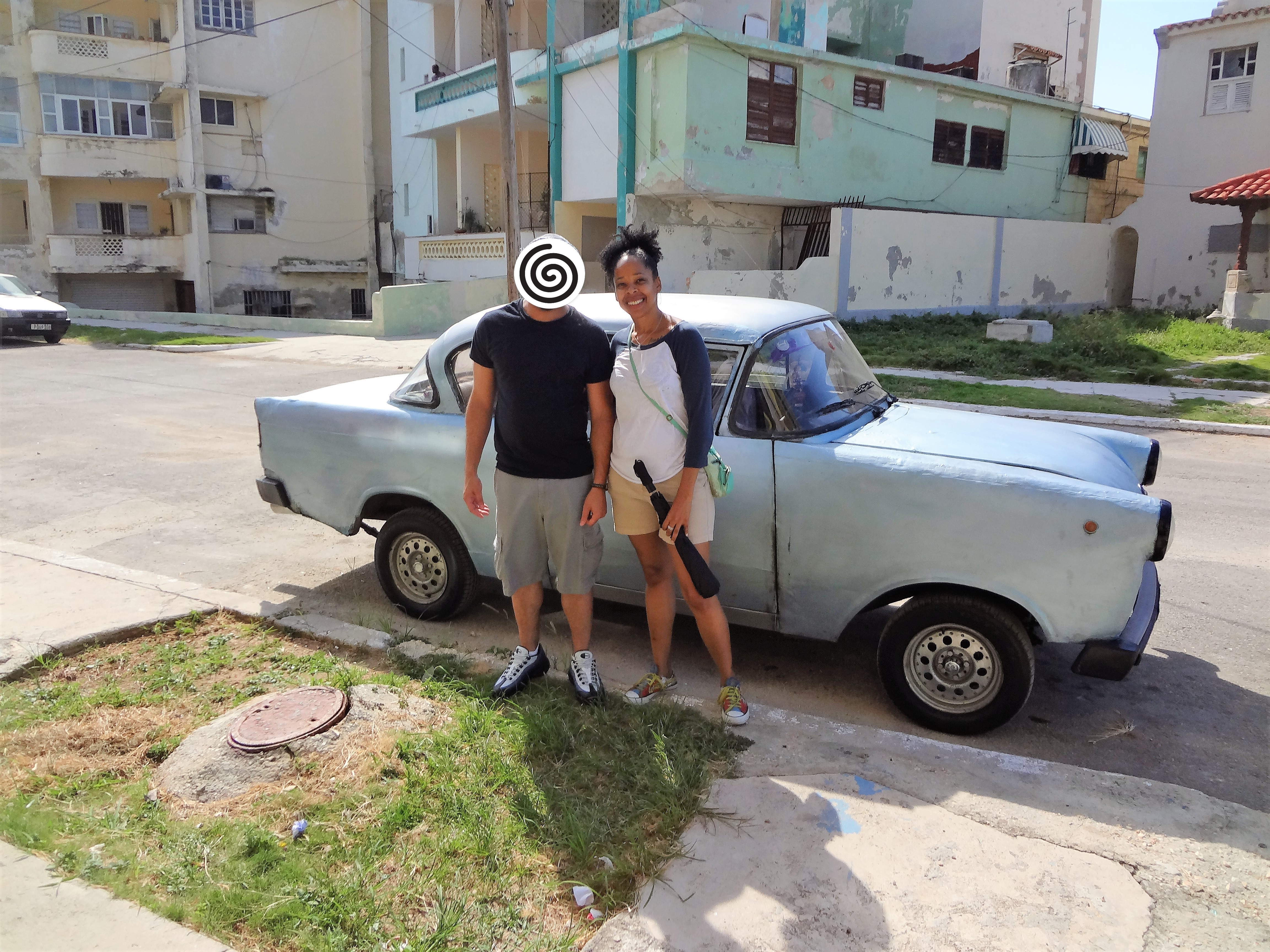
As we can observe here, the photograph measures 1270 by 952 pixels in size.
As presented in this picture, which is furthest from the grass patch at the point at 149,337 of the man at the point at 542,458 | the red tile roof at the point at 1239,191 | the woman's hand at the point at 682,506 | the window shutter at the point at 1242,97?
the window shutter at the point at 1242,97

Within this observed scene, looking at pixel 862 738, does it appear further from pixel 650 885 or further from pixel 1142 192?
pixel 1142 192

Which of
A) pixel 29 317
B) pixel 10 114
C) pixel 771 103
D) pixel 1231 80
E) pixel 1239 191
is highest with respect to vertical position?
pixel 10 114

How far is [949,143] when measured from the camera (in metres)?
24.9

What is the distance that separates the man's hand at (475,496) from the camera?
3939 mm

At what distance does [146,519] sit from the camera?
6.94m

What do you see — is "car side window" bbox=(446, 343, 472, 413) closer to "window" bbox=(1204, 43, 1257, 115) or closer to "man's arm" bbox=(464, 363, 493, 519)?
"man's arm" bbox=(464, 363, 493, 519)

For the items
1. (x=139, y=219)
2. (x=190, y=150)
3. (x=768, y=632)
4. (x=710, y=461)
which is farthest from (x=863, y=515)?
(x=139, y=219)

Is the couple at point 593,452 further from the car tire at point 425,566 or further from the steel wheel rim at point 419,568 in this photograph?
the steel wheel rim at point 419,568

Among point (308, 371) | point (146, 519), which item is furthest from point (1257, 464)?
point (308, 371)

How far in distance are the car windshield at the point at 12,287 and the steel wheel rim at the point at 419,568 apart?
22.1 meters

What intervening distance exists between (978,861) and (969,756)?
66cm

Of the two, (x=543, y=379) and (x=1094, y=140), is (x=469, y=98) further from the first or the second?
Result: (x=543, y=379)

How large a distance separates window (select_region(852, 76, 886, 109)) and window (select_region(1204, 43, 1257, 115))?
352 inches

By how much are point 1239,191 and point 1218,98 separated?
5.07m
